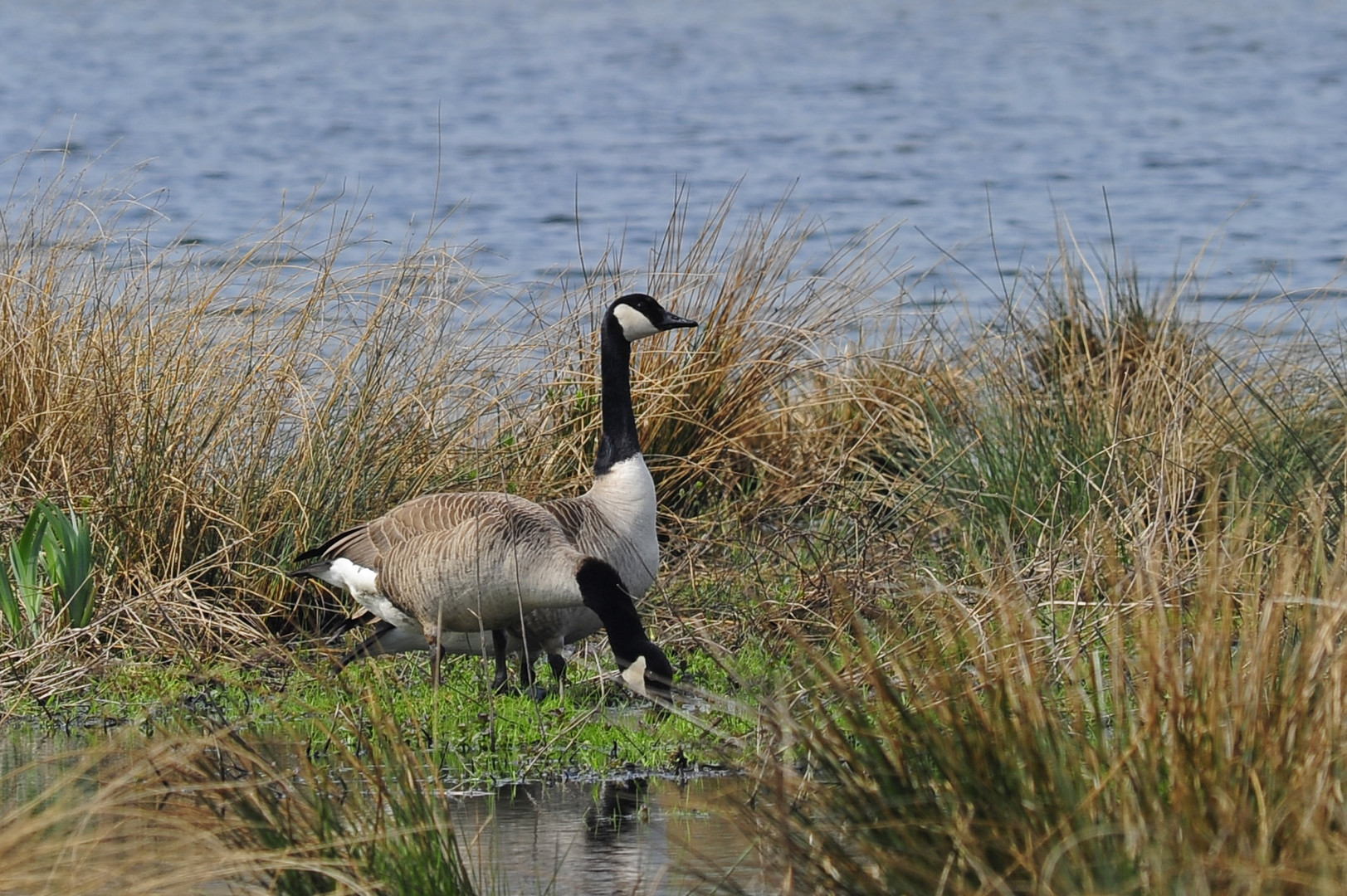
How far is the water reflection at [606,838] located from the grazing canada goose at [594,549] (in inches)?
41.5

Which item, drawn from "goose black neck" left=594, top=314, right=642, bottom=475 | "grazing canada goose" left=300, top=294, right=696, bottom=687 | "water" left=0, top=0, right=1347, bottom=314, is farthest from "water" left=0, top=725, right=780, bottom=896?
"water" left=0, top=0, right=1347, bottom=314

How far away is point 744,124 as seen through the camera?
3162cm

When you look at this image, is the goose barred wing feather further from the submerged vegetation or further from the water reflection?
the water reflection

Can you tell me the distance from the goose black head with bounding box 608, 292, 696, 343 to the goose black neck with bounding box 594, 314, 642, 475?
0.03 m

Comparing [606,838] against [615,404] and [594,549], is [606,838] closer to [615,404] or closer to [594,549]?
[594,549]

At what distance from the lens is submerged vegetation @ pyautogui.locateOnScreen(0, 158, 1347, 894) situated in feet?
12.3

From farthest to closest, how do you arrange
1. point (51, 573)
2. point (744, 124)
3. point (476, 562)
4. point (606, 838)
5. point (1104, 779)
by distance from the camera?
point (744, 124) → point (51, 573) → point (476, 562) → point (606, 838) → point (1104, 779)

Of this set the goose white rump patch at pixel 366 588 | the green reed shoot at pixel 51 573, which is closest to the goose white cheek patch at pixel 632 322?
the goose white rump patch at pixel 366 588

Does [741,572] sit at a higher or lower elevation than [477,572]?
lower

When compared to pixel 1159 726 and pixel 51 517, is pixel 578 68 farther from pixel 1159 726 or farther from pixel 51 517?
pixel 1159 726

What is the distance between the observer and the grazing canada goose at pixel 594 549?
686 centimetres

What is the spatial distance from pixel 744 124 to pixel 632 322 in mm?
24502

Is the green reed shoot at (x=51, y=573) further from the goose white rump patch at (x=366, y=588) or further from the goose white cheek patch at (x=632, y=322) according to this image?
the goose white cheek patch at (x=632, y=322)

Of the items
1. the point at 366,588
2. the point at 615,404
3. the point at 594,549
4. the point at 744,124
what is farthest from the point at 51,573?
the point at 744,124
